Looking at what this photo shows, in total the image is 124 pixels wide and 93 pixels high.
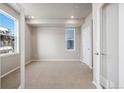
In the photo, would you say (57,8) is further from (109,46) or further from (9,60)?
(109,46)

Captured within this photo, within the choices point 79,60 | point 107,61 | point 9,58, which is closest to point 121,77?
point 107,61

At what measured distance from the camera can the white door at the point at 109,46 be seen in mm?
2827

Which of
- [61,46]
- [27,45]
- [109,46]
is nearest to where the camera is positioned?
[109,46]

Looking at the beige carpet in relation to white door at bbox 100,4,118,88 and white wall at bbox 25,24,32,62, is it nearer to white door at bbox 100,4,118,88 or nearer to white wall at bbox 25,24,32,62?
white door at bbox 100,4,118,88

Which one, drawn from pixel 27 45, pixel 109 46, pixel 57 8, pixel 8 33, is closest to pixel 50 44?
pixel 27 45

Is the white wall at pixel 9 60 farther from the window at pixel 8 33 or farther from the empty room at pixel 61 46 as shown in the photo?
the window at pixel 8 33

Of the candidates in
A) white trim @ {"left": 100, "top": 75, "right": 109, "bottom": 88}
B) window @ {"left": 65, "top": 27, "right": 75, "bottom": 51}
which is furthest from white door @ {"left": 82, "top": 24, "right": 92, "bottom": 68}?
white trim @ {"left": 100, "top": 75, "right": 109, "bottom": 88}

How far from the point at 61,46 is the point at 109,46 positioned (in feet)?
20.5

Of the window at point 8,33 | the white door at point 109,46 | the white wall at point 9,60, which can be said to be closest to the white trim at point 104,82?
the white door at point 109,46

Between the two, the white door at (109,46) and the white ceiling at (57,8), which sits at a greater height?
the white ceiling at (57,8)

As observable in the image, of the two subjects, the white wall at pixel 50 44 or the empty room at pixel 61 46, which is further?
the white wall at pixel 50 44

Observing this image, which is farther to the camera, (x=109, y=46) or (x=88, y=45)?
(x=88, y=45)

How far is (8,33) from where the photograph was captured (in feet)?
16.0

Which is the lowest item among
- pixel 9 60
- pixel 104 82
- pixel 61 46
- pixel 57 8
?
pixel 104 82
